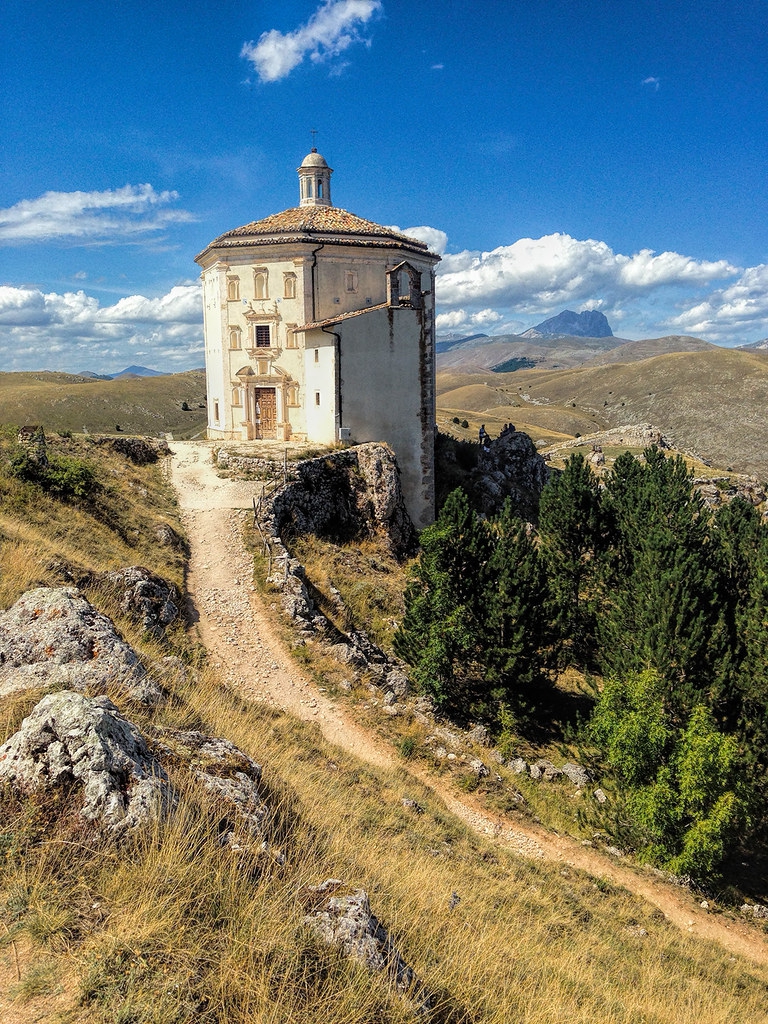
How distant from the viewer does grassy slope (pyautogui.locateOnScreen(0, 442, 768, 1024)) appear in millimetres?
3900

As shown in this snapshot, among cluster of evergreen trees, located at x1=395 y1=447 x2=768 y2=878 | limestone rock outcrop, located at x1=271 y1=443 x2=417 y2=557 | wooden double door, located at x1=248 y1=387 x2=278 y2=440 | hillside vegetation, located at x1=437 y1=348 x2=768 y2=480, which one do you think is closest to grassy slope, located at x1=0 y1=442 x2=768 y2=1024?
cluster of evergreen trees, located at x1=395 y1=447 x2=768 y2=878

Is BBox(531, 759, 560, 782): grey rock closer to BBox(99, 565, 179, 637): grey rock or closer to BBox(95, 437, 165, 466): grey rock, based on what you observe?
BBox(99, 565, 179, 637): grey rock

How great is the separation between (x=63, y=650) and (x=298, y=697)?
→ 838 centimetres

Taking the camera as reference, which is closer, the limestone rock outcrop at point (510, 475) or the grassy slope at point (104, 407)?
the limestone rock outcrop at point (510, 475)

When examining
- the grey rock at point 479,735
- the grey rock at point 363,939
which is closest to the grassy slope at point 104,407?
the grey rock at point 479,735

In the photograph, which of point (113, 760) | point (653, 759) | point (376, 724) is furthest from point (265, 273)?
point (113, 760)

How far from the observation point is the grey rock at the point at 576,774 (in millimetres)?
16719

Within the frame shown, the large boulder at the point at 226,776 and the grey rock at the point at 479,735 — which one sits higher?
the large boulder at the point at 226,776

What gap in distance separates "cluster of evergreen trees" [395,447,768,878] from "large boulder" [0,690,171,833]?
1188cm

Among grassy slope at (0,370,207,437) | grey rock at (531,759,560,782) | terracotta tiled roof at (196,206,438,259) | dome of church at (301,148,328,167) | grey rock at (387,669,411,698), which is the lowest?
grey rock at (531,759,560,782)

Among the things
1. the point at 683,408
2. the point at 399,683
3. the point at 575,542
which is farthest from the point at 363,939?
the point at 683,408

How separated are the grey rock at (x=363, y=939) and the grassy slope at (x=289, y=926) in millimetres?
113

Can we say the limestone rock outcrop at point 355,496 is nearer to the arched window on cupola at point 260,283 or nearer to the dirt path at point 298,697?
the dirt path at point 298,697

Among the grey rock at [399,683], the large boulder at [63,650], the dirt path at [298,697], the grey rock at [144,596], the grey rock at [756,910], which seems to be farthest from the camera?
the grey rock at [399,683]
